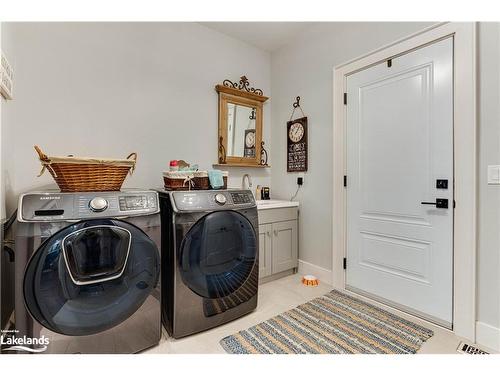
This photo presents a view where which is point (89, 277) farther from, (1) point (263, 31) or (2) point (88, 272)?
(1) point (263, 31)

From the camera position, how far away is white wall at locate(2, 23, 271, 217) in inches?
69.7

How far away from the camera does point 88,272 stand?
50.4 inches

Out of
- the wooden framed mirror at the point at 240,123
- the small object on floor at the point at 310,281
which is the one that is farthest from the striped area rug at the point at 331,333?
the wooden framed mirror at the point at 240,123

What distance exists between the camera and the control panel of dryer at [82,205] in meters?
1.21

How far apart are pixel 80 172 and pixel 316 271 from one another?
2.27 m

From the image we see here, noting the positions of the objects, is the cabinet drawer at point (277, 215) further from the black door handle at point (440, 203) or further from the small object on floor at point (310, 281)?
the black door handle at point (440, 203)

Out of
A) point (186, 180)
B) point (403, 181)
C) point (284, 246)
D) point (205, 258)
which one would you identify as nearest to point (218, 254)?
point (205, 258)

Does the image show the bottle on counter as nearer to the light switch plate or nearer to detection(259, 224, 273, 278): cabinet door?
detection(259, 224, 273, 278): cabinet door

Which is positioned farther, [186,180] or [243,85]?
[243,85]

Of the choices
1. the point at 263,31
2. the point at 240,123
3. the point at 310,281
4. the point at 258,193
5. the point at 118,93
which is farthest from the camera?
the point at 258,193

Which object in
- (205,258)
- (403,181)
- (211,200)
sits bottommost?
Answer: (205,258)

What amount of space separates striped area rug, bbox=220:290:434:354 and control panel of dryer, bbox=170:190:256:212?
86 cm
